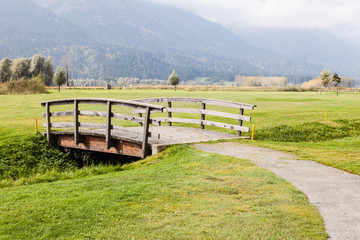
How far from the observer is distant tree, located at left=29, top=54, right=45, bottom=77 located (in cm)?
13823

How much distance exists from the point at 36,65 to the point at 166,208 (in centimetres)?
14522

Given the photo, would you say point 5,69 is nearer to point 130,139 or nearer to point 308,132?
point 308,132

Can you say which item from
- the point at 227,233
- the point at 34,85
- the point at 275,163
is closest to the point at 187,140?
the point at 275,163

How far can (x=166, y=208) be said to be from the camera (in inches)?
297

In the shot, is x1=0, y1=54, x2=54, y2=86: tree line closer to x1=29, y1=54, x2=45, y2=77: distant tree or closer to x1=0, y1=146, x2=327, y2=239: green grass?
x1=29, y1=54, x2=45, y2=77: distant tree

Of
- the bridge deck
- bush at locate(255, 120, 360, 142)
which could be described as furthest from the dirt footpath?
bush at locate(255, 120, 360, 142)

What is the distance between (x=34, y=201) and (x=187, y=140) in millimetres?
8183

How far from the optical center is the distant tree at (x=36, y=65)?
13823 centimetres

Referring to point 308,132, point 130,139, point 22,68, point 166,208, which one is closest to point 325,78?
point 308,132

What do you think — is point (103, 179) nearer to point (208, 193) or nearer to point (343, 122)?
point (208, 193)

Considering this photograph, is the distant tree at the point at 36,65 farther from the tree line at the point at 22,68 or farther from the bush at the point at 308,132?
the bush at the point at 308,132

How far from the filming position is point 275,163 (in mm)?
11633

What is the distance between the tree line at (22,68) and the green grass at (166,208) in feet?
373

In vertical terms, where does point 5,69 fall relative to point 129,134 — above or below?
above
